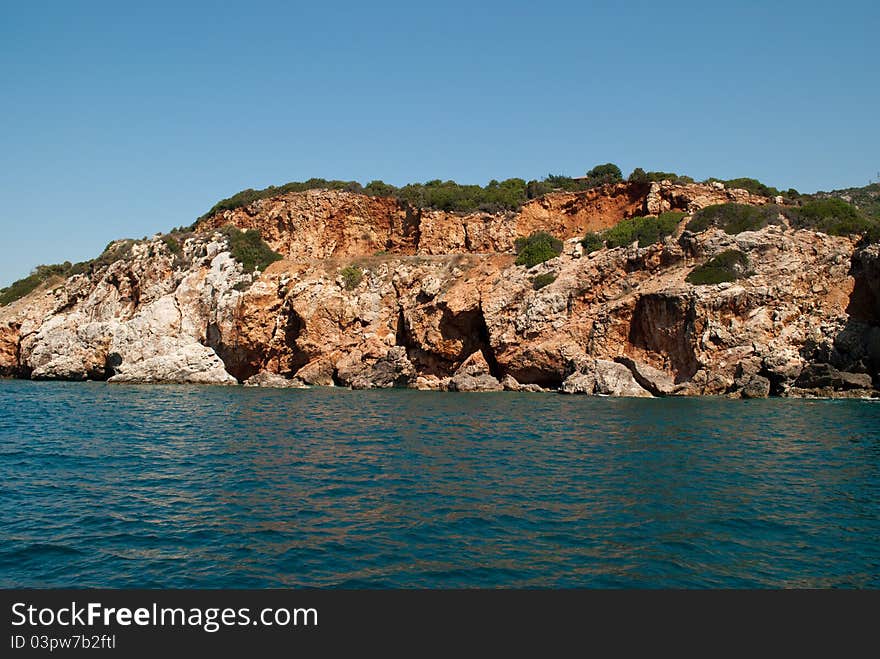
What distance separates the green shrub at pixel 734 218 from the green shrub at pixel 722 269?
322 centimetres

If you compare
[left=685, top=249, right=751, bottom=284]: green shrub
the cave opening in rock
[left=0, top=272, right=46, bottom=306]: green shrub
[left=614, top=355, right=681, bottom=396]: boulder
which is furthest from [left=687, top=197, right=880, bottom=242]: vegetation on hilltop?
[left=0, top=272, right=46, bottom=306]: green shrub

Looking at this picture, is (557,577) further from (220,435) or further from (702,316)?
(702,316)

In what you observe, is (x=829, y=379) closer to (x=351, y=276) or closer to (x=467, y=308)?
(x=467, y=308)

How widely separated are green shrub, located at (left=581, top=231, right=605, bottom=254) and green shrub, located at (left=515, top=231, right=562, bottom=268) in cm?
205

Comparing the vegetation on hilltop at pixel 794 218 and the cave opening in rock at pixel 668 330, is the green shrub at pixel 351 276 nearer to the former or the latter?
the cave opening in rock at pixel 668 330

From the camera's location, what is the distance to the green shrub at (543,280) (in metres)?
41.8

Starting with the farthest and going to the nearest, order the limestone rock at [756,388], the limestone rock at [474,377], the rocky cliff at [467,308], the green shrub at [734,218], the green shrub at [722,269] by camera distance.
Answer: the green shrub at [734,218]
the limestone rock at [474,377]
the green shrub at [722,269]
the rocky cliff at [467,308]
the limestone rock at [756,388]

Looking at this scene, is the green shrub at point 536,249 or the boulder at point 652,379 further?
the green shrub at point 536,249

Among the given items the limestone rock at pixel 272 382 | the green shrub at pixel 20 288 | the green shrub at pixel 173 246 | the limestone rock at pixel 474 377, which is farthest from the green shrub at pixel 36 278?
the limestone rock at pixel 474 377

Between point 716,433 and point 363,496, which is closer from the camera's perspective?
point 363,496

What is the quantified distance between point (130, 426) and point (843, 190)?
331ft

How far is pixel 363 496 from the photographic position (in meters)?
12.5

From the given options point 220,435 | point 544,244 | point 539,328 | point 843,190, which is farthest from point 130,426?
point 843,190

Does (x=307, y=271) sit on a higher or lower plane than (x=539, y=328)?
higher
